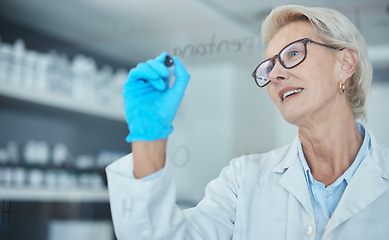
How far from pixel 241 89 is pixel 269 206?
51 centimetres

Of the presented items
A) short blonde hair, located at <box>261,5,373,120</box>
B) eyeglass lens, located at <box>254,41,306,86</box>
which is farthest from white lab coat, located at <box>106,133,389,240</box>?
eyeglass lens, located at <box>254,41,306,86</box>

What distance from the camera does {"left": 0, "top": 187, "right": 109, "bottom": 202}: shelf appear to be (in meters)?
1.83

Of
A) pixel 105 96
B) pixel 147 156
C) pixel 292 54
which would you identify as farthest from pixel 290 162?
pixel 105 96

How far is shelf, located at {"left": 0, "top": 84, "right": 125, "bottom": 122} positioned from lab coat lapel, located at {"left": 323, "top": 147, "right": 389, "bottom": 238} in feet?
4.78

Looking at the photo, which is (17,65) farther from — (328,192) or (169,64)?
(328,192)

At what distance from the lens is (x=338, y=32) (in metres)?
1.08

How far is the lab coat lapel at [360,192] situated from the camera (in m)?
0.98

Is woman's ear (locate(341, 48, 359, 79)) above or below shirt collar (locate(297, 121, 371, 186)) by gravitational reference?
above

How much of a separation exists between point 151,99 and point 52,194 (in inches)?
50.0

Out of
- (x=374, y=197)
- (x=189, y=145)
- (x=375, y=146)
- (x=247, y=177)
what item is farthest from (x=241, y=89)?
(x=374, y=197)

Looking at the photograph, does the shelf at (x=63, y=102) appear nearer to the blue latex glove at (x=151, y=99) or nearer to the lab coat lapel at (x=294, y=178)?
the blue latex glove at (x=151, y=99)

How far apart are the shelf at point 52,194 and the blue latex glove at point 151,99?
3.62 feet

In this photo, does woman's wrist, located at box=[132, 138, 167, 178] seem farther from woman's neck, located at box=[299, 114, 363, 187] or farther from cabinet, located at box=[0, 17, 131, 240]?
cabinet, located at box=[0, 17, 131, 240]

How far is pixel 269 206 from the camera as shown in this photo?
110 cm
